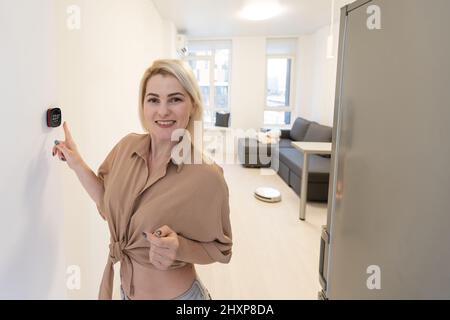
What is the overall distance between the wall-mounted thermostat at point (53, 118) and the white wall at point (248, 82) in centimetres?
607

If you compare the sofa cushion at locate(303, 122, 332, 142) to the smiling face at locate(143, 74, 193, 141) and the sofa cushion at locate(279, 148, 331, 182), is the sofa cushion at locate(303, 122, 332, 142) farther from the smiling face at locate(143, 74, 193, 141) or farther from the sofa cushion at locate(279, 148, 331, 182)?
the smiling face at locate(143, 74, 193, 141)

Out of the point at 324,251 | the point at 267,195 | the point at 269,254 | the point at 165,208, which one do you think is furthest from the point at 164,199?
the point at 267,195

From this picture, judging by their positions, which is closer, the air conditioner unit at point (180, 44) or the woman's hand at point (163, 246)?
the woman's hand at point (163, 246)

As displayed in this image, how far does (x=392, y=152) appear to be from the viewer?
79cm

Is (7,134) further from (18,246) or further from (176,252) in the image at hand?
(176,252)

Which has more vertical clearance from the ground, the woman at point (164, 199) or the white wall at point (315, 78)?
the white wall at point (315, 78)

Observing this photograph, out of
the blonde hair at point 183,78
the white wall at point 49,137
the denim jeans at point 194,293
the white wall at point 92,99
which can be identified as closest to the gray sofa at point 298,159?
the white wall at point 92,99

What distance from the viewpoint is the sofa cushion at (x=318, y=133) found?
4770 mm

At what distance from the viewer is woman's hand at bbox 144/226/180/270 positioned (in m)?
0.83

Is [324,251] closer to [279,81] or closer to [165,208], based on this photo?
[165,208]

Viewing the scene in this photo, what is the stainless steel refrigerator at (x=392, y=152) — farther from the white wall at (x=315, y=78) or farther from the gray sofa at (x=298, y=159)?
the white wall at (x=315, y=78)

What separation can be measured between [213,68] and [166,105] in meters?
6.41

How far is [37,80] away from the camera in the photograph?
902mm

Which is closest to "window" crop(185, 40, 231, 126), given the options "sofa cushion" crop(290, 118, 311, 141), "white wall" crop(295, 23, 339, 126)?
"white wall" crop(295, 23, 339, 126)
